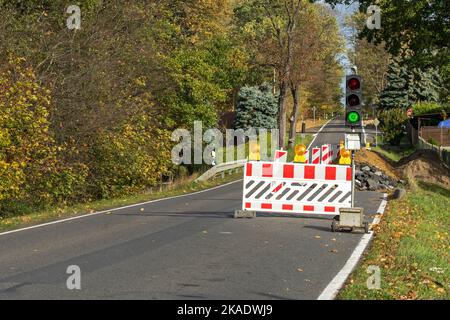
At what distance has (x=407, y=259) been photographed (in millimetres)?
10125

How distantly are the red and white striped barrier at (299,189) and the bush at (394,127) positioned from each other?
55.1 metres

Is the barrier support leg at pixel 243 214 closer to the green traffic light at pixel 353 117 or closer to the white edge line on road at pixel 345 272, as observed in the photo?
the white edge line on road at pixel 345 272

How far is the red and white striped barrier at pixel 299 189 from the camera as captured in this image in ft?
49.4

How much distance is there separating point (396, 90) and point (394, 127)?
19.9 metres

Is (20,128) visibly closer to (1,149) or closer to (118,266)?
(1,149)

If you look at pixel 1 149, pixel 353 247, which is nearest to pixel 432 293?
pixel 353 247

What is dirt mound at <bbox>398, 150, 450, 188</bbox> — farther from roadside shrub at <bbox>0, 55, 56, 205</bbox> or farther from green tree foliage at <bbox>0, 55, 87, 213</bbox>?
roadside shrub at <bbox>0, 55, 56, 205</bbox>

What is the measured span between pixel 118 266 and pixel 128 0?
91.2 ft

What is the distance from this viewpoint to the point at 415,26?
3359 centimetres

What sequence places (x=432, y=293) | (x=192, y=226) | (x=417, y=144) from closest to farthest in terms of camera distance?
(x=432, y=293) → (x=192, y=226) → (x=417, y=144)

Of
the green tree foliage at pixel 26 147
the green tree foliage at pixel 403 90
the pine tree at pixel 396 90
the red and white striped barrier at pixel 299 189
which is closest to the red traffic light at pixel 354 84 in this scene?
the red and white striped barrier at pixel 299 189

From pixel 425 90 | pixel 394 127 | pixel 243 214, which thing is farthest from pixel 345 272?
pixel 425 90

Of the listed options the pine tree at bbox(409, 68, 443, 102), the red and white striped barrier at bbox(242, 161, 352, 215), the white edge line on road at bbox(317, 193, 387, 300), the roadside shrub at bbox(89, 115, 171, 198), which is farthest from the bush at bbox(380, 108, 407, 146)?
the white edge line on road at bbox(317, 193, 387, 300)
